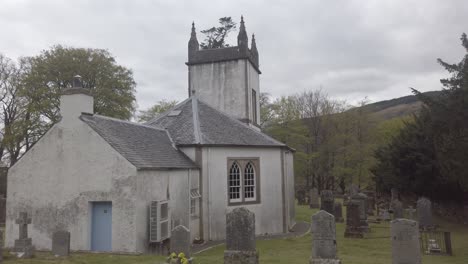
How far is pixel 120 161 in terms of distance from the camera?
49.2ft

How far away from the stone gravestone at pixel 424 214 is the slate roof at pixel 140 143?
12.0 meters

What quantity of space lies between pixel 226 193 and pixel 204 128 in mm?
3833

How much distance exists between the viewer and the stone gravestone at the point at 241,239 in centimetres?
1156

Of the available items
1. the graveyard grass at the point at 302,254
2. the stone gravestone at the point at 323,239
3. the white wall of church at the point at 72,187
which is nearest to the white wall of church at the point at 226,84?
the graveyard grass at the point at 302,254

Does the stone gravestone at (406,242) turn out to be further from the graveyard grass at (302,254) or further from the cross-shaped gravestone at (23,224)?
the cross-shaped gravestone at (23,224)

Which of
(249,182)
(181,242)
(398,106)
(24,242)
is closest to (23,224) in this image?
(24,242)

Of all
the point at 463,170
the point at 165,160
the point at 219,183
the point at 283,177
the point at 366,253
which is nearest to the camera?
the point at 463,170

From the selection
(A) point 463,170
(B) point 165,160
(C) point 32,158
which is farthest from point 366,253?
(C) point 32,158

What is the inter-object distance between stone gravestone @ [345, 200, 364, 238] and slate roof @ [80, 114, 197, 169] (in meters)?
8.30

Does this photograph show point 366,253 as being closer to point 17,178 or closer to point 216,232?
point 216,232

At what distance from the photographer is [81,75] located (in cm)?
3662

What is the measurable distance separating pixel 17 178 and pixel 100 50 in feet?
83.0

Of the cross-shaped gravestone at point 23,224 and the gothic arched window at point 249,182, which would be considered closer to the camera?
the cross-shaped gravestone at point 23,224

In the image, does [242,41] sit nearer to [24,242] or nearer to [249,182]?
[249,182]
